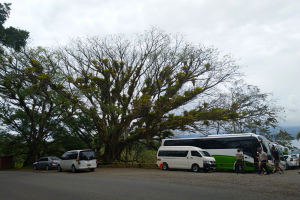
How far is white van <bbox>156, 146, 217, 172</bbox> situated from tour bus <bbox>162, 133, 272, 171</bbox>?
1214mm

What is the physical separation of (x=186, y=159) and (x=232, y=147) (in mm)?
3705

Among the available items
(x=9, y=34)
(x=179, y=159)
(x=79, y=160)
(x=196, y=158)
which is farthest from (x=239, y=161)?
(x=9, y=34)

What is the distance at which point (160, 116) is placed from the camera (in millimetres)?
26141

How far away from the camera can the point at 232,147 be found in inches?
804

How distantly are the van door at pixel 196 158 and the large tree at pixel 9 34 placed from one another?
46.1 feet

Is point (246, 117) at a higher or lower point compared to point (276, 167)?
higher

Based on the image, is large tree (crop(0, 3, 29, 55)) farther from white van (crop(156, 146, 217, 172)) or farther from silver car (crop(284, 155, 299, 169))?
silver car (crop(284, 155, 299, 169))

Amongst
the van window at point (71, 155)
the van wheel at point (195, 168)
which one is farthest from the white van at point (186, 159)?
the van window at point (71, 155)

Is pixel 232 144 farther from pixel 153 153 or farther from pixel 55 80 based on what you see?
pixel 55 80

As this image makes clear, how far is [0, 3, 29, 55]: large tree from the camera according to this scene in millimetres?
14711

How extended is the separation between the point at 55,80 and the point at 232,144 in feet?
57.1

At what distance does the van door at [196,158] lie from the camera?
19.6 meters

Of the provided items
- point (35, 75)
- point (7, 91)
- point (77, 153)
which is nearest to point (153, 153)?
point (77, 153)

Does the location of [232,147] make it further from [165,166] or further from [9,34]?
[9,34]
